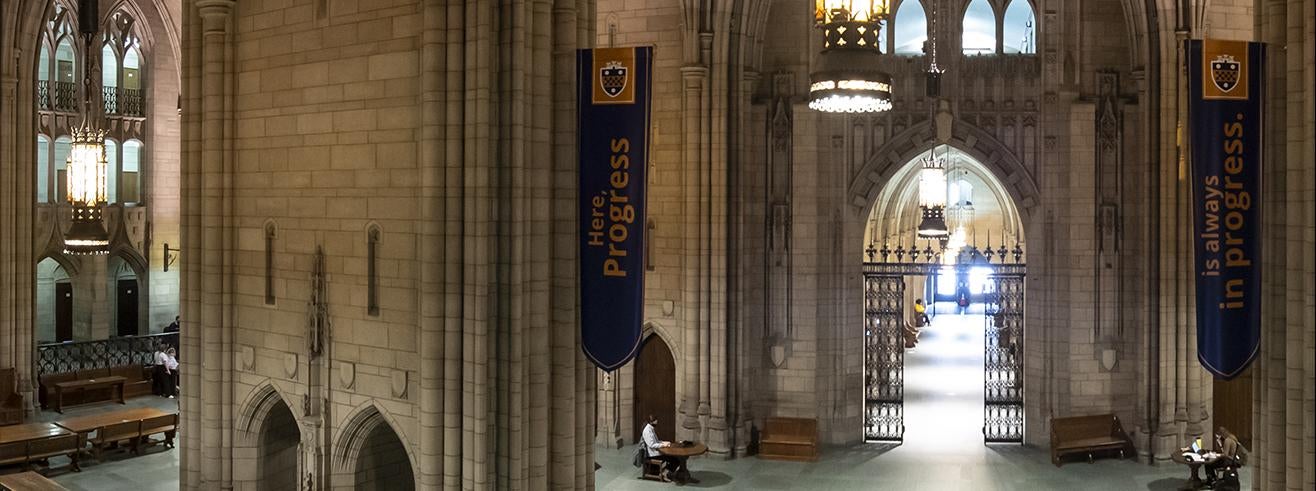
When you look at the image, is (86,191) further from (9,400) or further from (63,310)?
(63,310)

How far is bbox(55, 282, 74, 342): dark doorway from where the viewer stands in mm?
34125

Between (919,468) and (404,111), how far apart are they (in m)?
13.0

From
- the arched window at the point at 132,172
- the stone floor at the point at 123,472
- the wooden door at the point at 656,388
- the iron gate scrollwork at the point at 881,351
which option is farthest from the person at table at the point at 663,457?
the arched window at the point at 132,172

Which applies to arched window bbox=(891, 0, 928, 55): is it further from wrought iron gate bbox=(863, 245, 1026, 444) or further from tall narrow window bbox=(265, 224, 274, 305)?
tall narrow window bbox=(265, 224, 274, 305)

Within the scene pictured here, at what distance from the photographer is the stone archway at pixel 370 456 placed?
45.6 feet

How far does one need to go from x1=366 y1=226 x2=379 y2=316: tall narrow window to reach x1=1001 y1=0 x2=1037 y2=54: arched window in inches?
594

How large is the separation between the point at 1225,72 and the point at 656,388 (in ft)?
47.8

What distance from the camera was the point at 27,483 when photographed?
54.7 feet

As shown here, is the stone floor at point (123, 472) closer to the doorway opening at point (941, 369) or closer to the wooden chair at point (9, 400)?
the wooden chair at point (9, 400)

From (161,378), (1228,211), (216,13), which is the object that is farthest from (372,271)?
(161,378)

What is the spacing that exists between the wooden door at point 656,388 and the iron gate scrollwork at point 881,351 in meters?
4.33

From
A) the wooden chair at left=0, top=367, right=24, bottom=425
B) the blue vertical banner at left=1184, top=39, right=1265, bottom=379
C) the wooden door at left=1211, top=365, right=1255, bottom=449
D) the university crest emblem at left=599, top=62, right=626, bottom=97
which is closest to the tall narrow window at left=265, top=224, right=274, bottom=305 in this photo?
the university crest emblem at left=599, top=62, right=626, bottom=97

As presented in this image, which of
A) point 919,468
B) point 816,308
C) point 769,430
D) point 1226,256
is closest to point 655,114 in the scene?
point 816,308

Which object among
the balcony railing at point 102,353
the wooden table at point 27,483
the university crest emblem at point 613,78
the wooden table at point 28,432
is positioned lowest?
the wooden table at point 27,483
